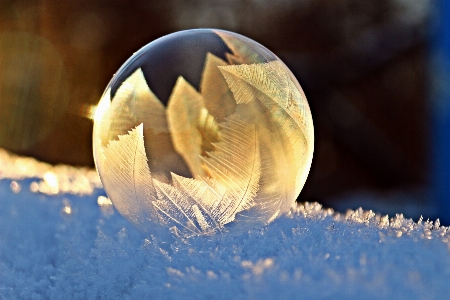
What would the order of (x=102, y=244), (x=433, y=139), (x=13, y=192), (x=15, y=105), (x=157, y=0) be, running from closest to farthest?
1. (x=102, y=244)
2. (x=13, y=192)
3. (x=433, y=139)
4. (x=157, y=0)
5. (x=15, y=105)

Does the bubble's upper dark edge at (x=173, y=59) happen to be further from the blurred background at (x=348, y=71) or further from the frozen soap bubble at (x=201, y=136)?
the blurred background at (x=348, y=71)

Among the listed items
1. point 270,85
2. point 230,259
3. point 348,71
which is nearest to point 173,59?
point 270,85

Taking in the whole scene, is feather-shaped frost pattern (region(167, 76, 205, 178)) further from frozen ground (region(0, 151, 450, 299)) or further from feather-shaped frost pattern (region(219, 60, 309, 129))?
frozen ground (region(0, 151, 450, 299))

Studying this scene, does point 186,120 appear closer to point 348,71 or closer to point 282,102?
point 282,102

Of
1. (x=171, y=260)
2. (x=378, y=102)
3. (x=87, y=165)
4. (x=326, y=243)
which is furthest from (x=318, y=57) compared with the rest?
(x=171, y=260)

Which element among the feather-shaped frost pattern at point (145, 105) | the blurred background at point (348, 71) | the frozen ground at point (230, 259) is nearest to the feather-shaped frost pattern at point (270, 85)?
the feather-shaped frost pattern at point (145, 105)

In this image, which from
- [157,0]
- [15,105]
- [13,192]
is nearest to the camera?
[13,192]

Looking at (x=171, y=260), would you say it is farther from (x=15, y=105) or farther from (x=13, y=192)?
(x=15, y=105)

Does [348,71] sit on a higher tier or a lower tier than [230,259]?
higher

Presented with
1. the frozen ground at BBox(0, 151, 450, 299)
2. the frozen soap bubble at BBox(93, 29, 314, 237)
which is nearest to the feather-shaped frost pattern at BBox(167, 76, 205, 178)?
the frozen soap bubble at BBox(93, 29, 314, 237)
